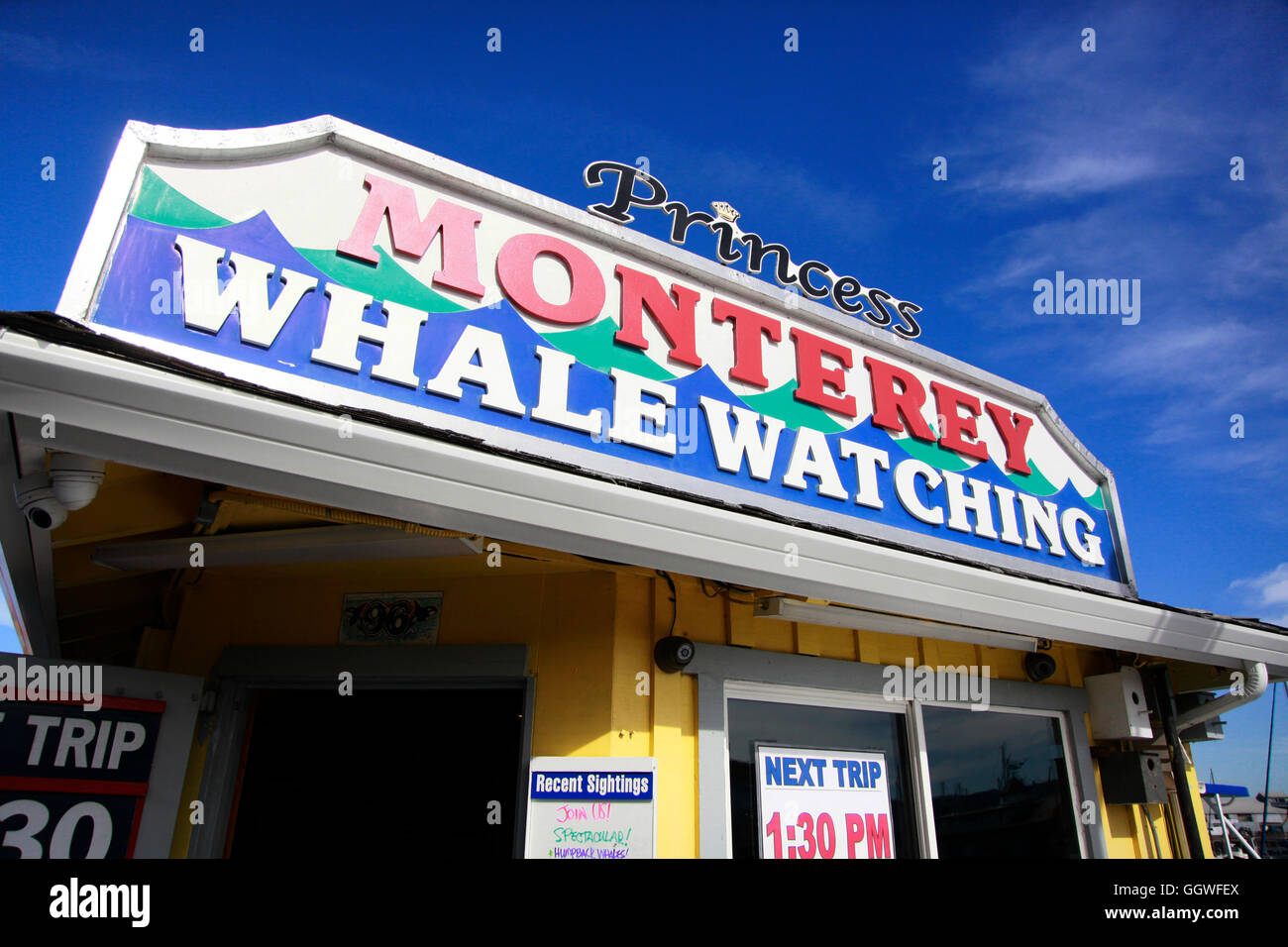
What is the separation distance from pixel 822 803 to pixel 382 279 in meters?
3.66

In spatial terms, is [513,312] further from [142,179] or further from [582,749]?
[582,749]

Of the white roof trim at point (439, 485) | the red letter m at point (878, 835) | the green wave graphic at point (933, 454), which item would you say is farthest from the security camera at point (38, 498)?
the green wave graphic at point (933, 454)

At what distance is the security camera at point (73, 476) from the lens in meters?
2.38

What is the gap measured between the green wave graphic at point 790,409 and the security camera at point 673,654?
1.71 m

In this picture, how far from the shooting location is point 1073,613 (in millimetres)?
4395

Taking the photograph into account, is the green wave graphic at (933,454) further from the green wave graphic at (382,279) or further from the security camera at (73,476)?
Answer: the security camera at (73,476)

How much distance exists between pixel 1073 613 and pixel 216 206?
491 cm

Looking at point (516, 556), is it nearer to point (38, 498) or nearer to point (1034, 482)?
point (38, 498)

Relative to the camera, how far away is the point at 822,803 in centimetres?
432

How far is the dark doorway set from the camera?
4.96m

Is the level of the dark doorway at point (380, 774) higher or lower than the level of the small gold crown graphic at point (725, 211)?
lower

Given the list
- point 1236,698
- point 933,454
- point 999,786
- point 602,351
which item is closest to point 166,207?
point 602,351

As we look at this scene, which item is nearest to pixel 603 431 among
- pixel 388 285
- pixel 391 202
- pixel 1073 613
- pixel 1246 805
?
pixel 388 285
